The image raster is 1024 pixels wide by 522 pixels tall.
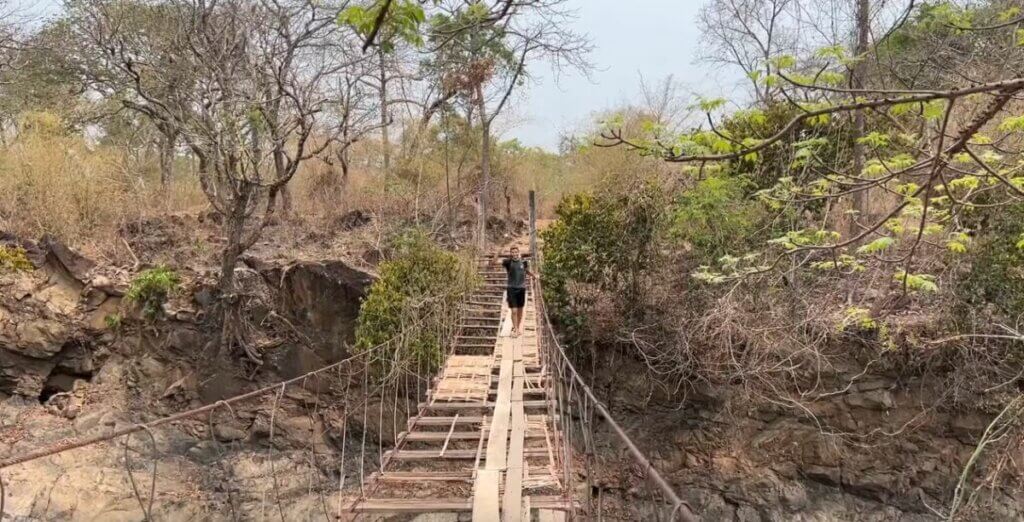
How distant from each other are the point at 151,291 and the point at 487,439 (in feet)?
18.9

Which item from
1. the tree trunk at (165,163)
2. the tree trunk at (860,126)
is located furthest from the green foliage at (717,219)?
the tree trunk at (165,163)

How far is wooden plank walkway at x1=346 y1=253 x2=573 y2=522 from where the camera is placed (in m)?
2.55

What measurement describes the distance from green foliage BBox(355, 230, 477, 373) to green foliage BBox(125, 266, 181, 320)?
2840mm

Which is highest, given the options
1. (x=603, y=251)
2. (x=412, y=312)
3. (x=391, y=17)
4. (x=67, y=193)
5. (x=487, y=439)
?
(x=67, y=193)

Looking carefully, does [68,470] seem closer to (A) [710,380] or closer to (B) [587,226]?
(B) [587,226]

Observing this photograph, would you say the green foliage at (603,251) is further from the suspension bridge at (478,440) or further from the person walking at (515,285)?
the person walking at (515,285)

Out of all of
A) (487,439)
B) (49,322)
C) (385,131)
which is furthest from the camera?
(385,131)

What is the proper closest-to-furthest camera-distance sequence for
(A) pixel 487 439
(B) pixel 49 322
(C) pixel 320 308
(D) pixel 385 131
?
(A) pixel 487 439 < (B) pixel 49 322 < (C) pixel 320 308 < (D) pixel 385 131

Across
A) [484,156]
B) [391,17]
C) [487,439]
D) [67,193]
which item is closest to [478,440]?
[487,439]

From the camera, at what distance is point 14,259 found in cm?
729

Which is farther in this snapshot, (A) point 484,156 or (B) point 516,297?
(A) point 484,156

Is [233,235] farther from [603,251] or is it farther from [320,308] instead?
[603,251]

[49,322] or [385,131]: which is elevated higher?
[385,131]

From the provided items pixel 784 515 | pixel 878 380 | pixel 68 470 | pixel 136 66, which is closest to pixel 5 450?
pixel 68 470
